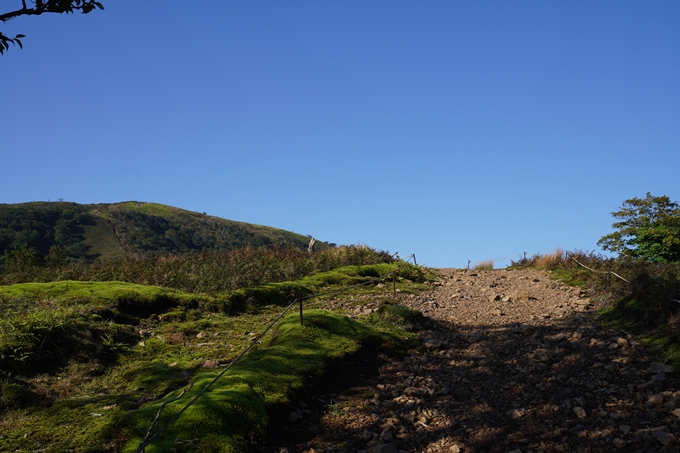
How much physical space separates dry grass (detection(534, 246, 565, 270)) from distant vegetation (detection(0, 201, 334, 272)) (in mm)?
45462

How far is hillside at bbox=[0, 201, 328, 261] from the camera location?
71375mm

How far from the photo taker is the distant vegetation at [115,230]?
71125 millimetres

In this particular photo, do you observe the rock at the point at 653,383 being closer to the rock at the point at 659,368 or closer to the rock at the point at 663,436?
the rock at the point at 659,368

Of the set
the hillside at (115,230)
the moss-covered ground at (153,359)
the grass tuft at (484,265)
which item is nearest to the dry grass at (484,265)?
the grass tuft at (484,265)

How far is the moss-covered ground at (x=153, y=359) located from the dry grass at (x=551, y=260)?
1013 cm

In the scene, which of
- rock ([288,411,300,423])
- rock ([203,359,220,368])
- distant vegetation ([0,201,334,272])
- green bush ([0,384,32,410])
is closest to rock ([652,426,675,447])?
rock ([288,411,300,423])

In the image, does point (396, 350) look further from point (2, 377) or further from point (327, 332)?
point (2, 377)

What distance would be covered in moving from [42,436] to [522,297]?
11.0 metres

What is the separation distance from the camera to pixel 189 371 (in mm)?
7379

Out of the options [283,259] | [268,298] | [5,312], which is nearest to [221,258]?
[283,259]

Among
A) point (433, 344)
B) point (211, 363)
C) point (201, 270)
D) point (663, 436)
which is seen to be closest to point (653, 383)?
point (663, 436)

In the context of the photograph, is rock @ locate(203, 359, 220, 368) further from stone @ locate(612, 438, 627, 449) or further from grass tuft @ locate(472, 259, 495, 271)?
grass tuft @ locate(472, 259, 495, 271)

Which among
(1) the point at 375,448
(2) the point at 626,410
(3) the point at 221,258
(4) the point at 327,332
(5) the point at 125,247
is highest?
(5) the point at 125,247

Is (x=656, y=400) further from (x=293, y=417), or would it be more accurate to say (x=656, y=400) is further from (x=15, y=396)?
(x=15, y=396)
